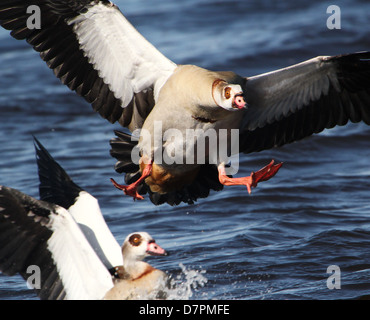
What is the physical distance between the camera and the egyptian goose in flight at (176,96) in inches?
217

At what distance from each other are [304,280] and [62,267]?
6.35 feet

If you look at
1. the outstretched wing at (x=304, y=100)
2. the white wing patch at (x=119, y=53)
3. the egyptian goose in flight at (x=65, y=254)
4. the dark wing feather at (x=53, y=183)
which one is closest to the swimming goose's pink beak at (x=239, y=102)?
the outstretched wing at (x=304, y=100)

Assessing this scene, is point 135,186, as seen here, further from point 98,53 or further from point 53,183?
point 98,53

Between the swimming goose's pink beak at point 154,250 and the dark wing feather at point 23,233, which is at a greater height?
the dark wing feather at point 23,233

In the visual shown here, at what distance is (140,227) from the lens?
7.02 meters

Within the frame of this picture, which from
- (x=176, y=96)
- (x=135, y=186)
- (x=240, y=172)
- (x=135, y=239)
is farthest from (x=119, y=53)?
(x=240, y=172)

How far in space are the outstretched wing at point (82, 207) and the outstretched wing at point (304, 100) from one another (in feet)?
4.90

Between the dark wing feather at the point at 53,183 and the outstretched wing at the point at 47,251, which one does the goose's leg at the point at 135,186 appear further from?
the outstretched wing at the point at 47,251

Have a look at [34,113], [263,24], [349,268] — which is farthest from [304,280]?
[263,24]

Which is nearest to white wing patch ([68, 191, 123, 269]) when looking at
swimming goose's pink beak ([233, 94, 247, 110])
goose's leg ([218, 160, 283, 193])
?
goose's leg ([218, 160, 283, 193])

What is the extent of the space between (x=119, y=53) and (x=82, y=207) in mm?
1281

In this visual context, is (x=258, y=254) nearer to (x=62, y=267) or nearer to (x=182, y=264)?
(x=182, y=264)

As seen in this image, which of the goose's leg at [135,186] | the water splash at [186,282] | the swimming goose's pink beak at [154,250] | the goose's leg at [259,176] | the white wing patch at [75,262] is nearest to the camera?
the white wing patch at [75,262]

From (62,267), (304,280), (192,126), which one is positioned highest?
(192,126)
